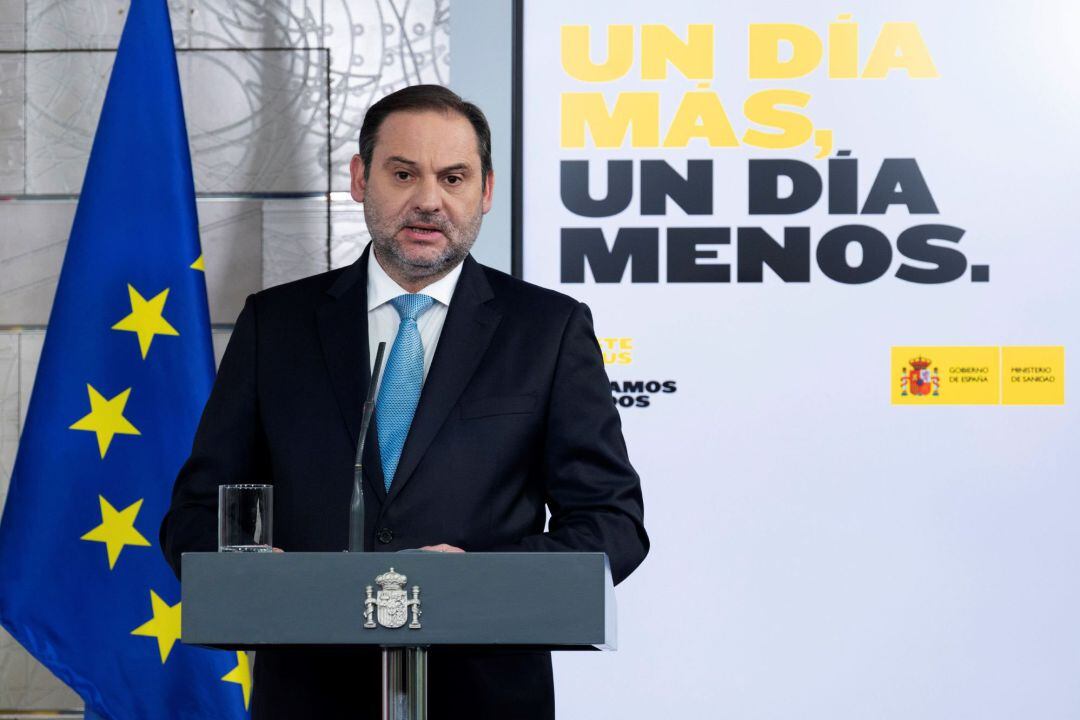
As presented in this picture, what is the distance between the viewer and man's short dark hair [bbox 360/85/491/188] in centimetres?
230

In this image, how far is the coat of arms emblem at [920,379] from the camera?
12.1 feet

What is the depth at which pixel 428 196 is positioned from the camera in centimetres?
225

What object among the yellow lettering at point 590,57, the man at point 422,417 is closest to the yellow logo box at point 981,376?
the yellow lettering at point 590,57

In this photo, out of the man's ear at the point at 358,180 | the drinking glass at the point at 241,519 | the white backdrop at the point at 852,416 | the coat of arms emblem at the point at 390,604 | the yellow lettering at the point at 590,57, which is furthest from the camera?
the yellow lettering at the point at 590,57

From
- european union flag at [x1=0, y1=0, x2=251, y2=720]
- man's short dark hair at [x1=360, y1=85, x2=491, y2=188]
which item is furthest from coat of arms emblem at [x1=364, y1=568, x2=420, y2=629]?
european union flag at [x1=0, y1=0, x2=251, y2=720]

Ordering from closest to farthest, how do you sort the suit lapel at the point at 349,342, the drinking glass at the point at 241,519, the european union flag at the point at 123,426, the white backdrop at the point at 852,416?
the drinking glass at the point at 241,519 < the suit lapel at the point at 349,342 < the european union flag at the point at 123,426 < the white backdrop at the point at 852,416

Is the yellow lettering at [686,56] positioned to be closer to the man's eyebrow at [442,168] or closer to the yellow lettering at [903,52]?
the yellow lettering at [903,52]

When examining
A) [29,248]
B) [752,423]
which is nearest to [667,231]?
[752,423]

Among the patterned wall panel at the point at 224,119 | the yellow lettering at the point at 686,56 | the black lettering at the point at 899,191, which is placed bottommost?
the black lettering at the point at 899,191

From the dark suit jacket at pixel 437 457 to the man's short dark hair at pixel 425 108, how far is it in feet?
0.64

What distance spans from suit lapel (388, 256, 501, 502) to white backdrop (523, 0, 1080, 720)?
142 cm

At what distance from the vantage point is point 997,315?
371 centimetres

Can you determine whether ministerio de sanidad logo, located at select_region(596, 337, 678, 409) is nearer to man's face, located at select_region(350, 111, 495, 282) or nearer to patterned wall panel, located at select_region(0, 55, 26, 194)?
man's face, located at select_region(350, 111, 495, 282)

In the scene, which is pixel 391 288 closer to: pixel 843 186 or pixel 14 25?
pixel 843 186
